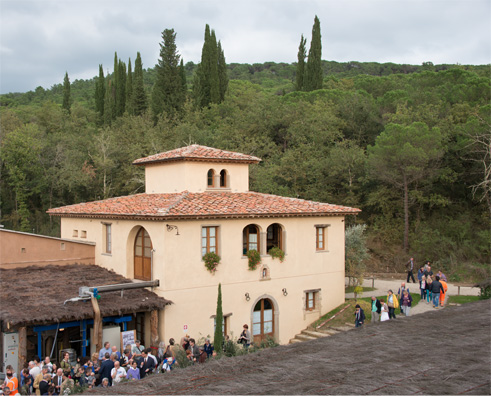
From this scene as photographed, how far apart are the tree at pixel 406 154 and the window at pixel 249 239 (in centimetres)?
1410

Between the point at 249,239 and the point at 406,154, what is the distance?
1451cm

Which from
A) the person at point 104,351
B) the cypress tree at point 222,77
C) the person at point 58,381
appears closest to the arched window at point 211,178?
the person at point 104,351

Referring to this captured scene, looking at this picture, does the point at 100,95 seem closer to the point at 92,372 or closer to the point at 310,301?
the point at 310,301

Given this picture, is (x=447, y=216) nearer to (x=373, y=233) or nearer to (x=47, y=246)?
(x=373, y=233)

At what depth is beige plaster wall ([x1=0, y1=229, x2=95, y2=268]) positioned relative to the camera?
2097cm

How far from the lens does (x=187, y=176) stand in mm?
21453

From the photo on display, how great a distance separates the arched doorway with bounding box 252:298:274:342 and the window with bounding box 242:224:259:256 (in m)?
2.12

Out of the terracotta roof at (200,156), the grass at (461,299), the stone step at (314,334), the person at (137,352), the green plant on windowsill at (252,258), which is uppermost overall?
the terracotta roof at (200,156)

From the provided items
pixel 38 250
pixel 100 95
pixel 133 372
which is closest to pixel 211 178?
pixel 38 250

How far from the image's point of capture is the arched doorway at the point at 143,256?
61.9 ft

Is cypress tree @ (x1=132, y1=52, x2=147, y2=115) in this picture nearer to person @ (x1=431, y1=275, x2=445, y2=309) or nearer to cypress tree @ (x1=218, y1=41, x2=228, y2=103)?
cypress tree @ (x1=218, y1=41, x2=228, y2=103)

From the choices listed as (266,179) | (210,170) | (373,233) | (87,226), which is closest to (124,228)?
(87,226)

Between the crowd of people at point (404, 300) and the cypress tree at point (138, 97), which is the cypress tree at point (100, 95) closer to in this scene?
the cypress tree at point (138, 97)

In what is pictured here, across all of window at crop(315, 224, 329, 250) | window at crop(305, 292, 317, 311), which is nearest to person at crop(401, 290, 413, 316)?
window at crop(305, 292, 317, 311)
